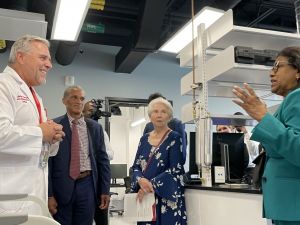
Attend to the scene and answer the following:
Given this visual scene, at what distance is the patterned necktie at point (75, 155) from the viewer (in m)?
2.67

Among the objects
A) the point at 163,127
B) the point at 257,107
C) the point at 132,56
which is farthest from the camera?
the point at 132,56

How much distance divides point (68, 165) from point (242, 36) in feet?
5.27

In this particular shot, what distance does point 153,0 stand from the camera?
4438 millimetres

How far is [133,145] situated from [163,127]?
6912mm

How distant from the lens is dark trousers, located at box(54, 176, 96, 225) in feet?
8.58

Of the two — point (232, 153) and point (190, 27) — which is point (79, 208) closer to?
point (232, 153)

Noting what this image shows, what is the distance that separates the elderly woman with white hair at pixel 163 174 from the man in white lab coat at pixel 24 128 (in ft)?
2.66

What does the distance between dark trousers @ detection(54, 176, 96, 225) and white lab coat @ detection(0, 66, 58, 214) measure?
2.85ft

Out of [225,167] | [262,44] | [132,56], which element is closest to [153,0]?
[132,56]

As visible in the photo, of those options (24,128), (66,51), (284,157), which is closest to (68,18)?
(66,51)

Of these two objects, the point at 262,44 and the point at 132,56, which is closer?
the point at 262,44

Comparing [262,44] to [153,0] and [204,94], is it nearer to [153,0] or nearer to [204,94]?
[204,94]

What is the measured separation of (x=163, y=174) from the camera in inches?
95.8

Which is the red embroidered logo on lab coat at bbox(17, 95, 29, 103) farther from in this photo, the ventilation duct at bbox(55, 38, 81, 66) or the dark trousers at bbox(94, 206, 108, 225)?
the ventilation duct at bbox(55, 38, 81, 66)
